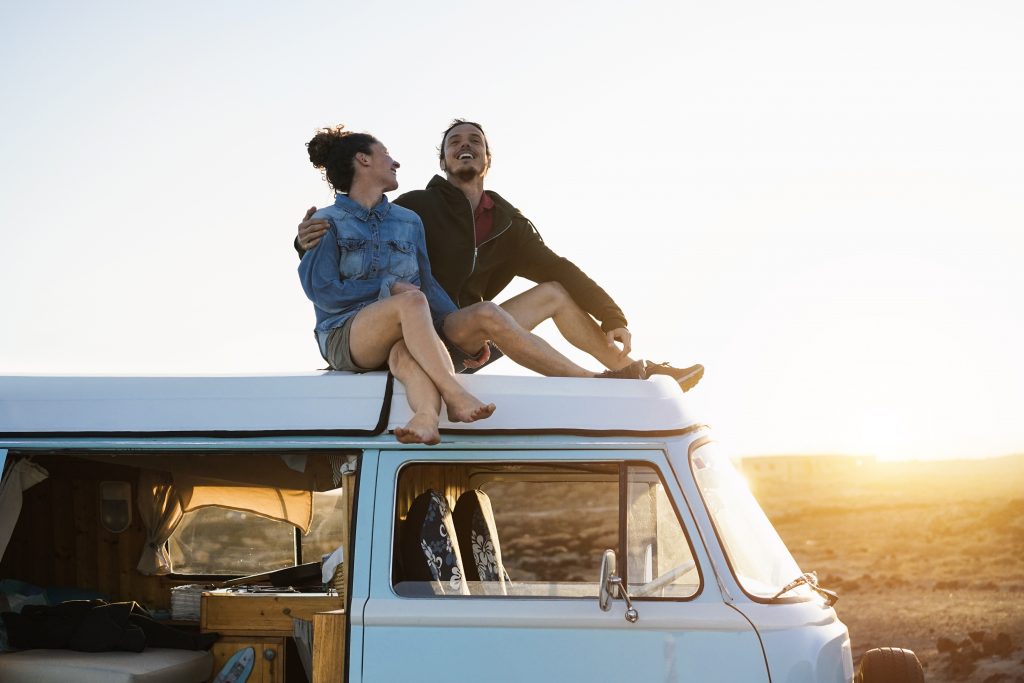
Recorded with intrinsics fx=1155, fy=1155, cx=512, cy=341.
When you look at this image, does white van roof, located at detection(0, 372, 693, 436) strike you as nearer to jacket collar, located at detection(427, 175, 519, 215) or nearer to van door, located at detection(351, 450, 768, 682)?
van door, located at detection(351, 450, 768, 682)

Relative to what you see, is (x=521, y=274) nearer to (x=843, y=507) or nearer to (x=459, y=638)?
(x=459, y=638)

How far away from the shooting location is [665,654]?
4.55m

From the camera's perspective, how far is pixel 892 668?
5098 mm

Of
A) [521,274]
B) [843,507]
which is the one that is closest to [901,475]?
[843,507]

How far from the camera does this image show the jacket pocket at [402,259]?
18.9 feet

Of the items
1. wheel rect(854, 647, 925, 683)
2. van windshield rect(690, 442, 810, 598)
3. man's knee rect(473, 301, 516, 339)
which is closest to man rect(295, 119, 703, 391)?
man's knee rect(473, 301, 516, 339)

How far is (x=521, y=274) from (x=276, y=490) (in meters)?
1.93

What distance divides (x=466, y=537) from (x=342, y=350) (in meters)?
1.06

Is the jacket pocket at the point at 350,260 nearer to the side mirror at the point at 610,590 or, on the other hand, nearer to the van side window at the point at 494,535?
the van side window at the point at 494,535

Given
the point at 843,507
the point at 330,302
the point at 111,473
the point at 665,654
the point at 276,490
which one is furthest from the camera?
the point at 843,507

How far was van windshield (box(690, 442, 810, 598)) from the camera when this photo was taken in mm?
4738

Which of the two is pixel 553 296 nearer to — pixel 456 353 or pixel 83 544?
pixel 456 353

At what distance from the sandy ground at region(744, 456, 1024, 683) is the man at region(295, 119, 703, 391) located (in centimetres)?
1070

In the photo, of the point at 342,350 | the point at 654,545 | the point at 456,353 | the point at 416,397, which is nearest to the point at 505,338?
the point at 456,353
